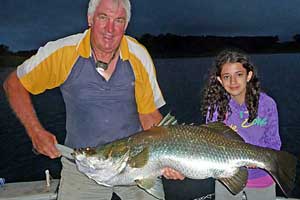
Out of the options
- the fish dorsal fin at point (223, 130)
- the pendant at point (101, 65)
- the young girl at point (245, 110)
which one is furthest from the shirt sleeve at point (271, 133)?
the pendant at point (101, 65)

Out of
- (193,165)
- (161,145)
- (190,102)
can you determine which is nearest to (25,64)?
(161,145)

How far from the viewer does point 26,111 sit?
3.63 metres

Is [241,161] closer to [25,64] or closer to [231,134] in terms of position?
[231,134]

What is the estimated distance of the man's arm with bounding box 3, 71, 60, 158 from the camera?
11.1ft

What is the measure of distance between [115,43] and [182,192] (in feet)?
17.3

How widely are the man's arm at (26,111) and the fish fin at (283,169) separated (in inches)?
73.6

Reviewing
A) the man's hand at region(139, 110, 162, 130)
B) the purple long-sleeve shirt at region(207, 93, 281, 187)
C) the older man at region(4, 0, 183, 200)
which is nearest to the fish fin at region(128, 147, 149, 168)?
the older man at region(4, 0, 183, 200)

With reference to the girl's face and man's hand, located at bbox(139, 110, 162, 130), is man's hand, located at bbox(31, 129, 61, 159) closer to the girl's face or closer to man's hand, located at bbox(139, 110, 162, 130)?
man's hand, located at bbox(139, 110, 162, 130)

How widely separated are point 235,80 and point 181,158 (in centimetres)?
115

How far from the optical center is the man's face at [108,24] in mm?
3525

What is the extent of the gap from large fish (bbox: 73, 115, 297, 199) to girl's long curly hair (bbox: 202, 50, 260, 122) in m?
0.52

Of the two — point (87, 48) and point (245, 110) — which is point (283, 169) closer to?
point (245, 110)

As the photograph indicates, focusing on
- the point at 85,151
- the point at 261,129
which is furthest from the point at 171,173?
the point at 261,129

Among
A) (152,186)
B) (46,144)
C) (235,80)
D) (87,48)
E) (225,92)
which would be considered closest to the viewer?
(46,144)
